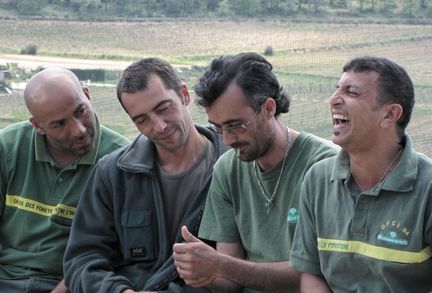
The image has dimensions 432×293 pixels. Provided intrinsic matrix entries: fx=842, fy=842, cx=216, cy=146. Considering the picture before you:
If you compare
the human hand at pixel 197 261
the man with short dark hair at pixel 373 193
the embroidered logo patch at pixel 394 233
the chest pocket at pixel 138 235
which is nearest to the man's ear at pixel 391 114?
the man with short dark hair at pixel 373 193

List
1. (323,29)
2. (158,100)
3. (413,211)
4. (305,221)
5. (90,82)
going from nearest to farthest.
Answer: (413,211) → (305,221) → (158,100) → (90,82) → (323,29)

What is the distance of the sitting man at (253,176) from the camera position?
2.85 m

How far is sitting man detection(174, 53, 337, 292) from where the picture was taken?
2.85m

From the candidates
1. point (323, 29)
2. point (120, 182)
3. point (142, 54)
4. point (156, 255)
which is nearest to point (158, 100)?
point (120, 182)

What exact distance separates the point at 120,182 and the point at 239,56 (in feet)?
2.29

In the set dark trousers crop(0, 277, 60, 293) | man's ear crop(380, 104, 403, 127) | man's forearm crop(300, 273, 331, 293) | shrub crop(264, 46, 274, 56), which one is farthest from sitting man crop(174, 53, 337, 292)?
shrub crop(264, 46, 274, 56)

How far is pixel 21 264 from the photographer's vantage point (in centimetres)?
355

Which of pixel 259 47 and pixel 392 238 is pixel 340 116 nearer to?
pixel 392 238

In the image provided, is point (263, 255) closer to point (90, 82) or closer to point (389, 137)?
point (389, 137)

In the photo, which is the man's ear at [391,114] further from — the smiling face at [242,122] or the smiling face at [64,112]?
the smiling face at [64,112]

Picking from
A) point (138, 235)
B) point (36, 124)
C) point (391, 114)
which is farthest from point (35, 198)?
point (391, 114)

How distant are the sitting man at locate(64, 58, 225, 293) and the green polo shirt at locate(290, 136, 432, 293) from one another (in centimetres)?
60

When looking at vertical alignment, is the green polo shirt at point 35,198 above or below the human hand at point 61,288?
above

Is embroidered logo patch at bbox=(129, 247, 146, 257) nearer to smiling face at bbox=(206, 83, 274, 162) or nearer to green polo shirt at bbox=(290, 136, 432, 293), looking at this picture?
smiling face at bbox=(206, 83, 274, 162)
